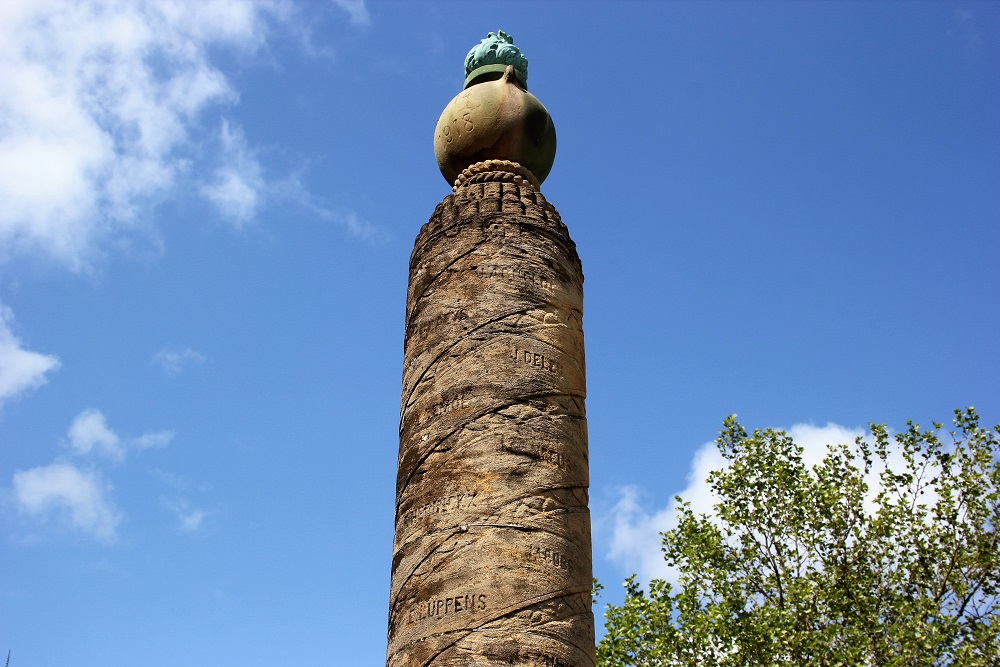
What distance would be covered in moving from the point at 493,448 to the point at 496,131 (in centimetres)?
262

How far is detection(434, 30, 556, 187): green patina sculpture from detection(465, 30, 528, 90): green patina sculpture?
0.09m

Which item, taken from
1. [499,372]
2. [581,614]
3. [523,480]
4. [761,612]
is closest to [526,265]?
[499,372]

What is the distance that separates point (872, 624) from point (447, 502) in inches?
355

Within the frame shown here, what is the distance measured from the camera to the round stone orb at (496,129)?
704cm

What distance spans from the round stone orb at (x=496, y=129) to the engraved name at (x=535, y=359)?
185 cm

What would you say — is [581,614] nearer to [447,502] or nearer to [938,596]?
[447,502]

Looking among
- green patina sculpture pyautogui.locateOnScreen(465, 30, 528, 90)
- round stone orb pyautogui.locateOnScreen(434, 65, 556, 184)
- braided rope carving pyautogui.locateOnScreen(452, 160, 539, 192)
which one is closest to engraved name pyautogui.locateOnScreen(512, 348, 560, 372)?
braided rope carving pyautogui.locateOnScreen(452, 160, 539, 192)

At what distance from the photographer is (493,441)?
539 centimetres

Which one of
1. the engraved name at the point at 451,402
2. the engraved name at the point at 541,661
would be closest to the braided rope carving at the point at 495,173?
the engraved name at the point at 451,402

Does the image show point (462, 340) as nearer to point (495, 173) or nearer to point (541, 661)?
point (495, 173)

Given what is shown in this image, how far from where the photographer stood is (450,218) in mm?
6473

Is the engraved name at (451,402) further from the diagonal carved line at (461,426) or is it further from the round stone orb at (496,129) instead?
the round stone orb at (496,129)

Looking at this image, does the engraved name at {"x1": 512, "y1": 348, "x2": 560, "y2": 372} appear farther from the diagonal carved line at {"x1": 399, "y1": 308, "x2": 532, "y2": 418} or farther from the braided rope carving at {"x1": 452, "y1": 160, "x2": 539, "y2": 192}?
the braided rope carving at {"x1": 452, "y1": 160, "x2": 539, "y2": 192}

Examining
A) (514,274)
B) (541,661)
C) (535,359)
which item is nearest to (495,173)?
(514,274)
